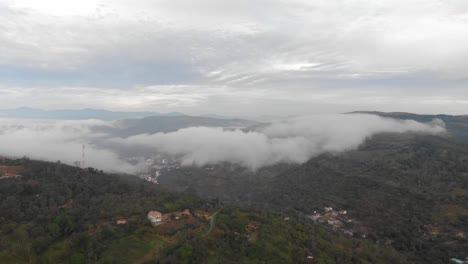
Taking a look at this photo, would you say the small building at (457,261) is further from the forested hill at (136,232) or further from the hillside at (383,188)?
the forested hill at (136,232)

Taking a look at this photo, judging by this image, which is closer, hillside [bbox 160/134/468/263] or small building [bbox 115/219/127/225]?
small building [bbox 115/219/127/225]

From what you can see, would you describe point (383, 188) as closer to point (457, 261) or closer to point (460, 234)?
point (460, 234)

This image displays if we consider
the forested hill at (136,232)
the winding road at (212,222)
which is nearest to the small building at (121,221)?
the forested hill at (136,232)

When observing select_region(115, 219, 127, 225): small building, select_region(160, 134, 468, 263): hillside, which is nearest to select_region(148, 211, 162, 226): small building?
select_region(115, 219, 127, 225): small building

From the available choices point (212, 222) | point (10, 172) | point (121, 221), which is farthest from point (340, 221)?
point (10, 172)

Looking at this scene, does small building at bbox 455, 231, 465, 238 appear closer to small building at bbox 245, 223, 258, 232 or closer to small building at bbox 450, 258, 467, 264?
small building at bbox 450, 258, 467, 264
